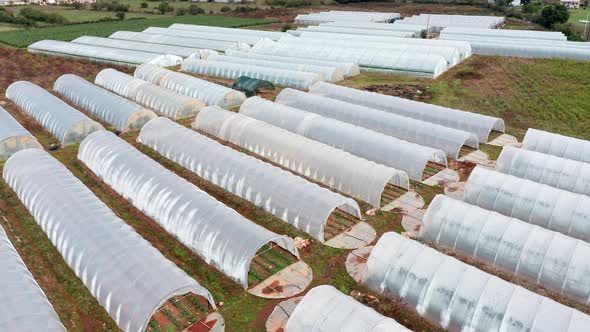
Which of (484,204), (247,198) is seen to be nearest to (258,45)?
(247,198)

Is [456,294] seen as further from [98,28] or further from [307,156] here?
[98,28]

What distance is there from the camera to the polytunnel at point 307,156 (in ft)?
86.9

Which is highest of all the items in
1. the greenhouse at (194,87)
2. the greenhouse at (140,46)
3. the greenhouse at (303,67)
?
the greenhouse at (140,46)

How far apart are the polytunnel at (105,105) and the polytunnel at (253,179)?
387cm

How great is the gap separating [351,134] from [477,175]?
1013cm

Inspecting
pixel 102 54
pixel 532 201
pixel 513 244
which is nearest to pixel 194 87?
pixel 102 54

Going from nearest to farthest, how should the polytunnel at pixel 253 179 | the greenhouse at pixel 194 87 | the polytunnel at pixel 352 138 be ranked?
the polytunnel at pixel 253 179 < the polytunnel at pixel 352 138 < the greenhouse at pixel 194 87

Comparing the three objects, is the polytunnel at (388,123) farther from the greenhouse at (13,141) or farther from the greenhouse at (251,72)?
the greenhouse at (13,141)

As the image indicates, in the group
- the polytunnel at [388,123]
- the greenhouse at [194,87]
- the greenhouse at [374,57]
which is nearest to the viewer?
the polytunnel at [388,123]

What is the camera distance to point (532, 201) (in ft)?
77.7

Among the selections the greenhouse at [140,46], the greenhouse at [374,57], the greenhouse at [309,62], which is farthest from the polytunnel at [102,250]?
the greenhouse at [374,57]

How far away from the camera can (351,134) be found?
32.8 m

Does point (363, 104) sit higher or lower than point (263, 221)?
higher

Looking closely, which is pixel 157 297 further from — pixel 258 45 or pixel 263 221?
pixel 258 45
